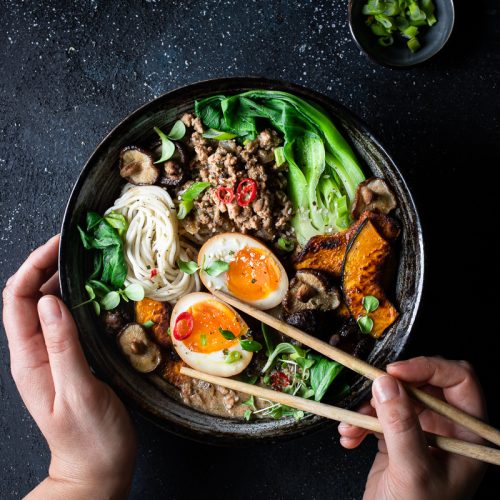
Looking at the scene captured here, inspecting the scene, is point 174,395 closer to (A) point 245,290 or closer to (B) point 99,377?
(B) point 99,377

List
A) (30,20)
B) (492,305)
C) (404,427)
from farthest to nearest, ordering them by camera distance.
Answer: (30,20) < (492,305) < (404,427)

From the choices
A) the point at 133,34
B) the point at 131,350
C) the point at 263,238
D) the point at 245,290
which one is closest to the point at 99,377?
the point at 131,350

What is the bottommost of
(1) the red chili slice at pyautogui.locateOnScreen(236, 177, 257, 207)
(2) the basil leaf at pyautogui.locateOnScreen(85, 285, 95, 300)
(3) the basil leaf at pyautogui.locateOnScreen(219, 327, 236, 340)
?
(3) the basil leaf at pyautogui.locateOnScreen(219, 327, 236, 340)

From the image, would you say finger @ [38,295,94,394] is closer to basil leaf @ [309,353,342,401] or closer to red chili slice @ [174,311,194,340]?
red chili slice @ [174,311,194,340]

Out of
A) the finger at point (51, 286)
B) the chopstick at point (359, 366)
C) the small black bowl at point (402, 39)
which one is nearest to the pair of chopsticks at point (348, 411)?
the chopstick at point (359, 366)

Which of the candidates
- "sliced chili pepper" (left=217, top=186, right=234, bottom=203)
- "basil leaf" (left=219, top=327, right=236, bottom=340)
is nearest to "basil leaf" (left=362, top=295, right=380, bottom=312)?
"basil leaf" (left=219, top=327, right=236, bottom=340)

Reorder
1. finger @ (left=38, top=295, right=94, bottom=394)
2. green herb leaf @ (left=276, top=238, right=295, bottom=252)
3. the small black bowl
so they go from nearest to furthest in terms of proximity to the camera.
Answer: finger @ (left=38, top=295, right=94, bottom=394), green herb leaf @ (left=276, top=238, right=295, bottom=252), the small black bowl
